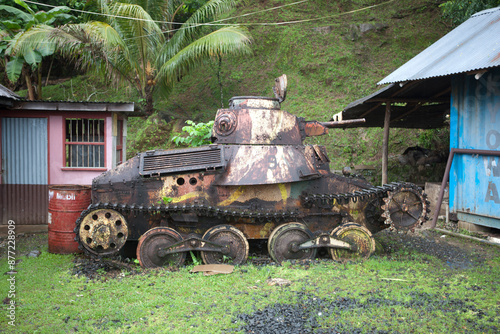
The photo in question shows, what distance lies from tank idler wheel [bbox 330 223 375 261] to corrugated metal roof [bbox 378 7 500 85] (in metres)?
3.81

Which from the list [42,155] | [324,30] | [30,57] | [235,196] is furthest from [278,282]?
[324,30]

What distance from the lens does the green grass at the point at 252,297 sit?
516 cm

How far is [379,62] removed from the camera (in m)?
20.5

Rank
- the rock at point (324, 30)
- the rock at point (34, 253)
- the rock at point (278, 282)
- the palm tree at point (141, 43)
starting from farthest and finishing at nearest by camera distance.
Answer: the rock at point (324, 30)
the palm tree at point (141, 43)
the rock at point (34, 253)
the rock at point (278, 282)

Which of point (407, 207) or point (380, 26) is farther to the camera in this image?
point (380, 26)

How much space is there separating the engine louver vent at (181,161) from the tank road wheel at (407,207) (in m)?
3.37

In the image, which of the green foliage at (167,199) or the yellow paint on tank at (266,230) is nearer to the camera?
the green foliage at (167,199)

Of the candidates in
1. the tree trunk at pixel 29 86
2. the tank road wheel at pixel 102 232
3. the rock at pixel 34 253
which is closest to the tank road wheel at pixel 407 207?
the tank road wheel at pixel 102 232

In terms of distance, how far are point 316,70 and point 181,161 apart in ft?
46.8

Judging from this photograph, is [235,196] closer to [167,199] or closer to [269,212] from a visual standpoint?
[269,212]

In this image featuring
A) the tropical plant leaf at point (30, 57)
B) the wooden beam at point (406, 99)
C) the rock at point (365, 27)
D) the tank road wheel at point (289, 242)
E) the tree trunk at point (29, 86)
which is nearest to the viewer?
the tank road wheel at point (289, 242)

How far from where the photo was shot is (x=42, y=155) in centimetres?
1059

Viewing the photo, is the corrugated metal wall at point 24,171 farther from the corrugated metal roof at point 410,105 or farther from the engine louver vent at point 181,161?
the corrugated metal roof at point 410,105

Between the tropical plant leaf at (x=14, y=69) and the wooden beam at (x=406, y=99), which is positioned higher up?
the tropical plant leaf at (x=14, y=69)
